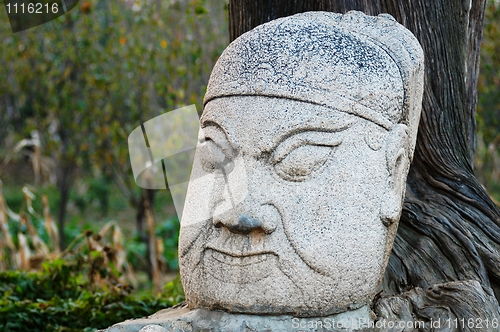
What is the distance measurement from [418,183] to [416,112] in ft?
2.30

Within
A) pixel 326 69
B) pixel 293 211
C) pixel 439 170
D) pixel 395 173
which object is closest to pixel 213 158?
pixel 293 211

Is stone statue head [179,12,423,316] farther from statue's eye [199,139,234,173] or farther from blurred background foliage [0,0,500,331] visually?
blurred background foliage [0,0,500,331]

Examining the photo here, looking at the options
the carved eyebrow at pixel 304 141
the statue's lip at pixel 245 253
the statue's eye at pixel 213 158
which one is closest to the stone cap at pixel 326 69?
the carved eyebrow at pixel 304 141

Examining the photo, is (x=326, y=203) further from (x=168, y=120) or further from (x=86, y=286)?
(x=168, y=120)

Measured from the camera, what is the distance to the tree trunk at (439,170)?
339 centimetres

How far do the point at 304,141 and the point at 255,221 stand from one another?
387 millimetres

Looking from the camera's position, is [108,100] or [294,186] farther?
[108,100]

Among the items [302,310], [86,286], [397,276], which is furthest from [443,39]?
[86,286]

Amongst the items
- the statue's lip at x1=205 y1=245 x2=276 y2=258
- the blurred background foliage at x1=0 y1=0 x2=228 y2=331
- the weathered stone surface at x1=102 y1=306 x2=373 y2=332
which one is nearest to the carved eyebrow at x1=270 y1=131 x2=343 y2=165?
the statue's lip at x1=205 y1=245 x2=276 y2=258

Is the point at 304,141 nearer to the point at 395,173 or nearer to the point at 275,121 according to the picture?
the point at 275,121

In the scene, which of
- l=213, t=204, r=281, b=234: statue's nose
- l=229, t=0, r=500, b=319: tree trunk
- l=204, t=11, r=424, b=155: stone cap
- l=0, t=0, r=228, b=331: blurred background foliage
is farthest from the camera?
l=0, t=0, r=228, b=331: blurred background foliage

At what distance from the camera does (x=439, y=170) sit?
361cm

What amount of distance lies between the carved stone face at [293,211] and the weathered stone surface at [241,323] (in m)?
0.04

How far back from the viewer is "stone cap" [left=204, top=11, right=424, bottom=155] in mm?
2697
